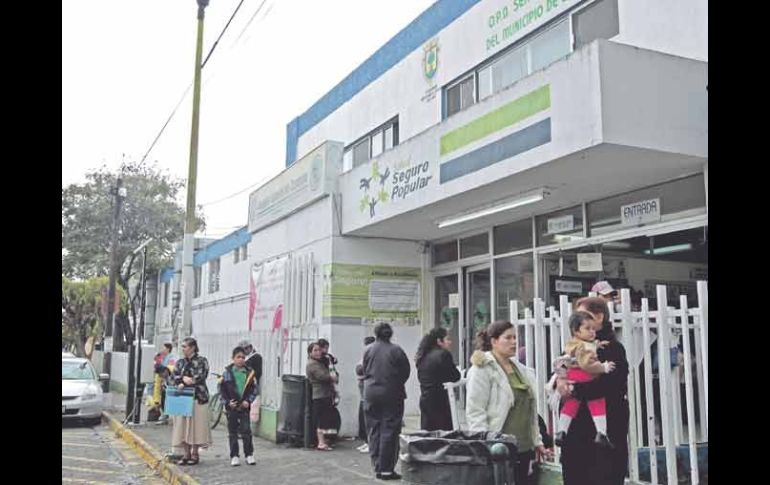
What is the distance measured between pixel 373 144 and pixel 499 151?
776 centimetres

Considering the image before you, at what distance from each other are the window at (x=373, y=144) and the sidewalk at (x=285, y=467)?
236 inches

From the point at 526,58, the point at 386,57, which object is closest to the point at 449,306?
the point at 526,58

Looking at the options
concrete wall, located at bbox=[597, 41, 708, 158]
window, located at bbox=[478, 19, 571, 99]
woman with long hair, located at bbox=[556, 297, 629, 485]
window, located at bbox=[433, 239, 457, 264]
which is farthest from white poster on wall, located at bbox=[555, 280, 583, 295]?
woman with long hair, located at bbox=[556, 297, 629, 485]

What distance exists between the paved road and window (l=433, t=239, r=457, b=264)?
212 inches

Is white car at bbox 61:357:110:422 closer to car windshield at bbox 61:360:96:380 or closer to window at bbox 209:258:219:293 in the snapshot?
car windshield at bbox 61:360:96:380

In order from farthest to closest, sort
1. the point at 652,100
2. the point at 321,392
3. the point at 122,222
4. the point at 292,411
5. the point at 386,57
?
the point at 122,222
the point at 386,57
the point at 292,411
the point at 321,392
the point at 652,100

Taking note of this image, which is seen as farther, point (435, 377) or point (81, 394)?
point (81, 394)

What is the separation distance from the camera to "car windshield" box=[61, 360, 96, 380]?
14867 mm

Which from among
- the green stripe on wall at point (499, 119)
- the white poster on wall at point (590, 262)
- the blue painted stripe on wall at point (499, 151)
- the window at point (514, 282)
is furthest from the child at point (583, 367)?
the window at point (514, 282)

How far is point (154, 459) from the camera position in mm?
9781

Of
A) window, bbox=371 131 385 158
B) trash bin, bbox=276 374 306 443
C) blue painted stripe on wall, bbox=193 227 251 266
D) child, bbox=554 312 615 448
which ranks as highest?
window, bbox=371 131 385 158

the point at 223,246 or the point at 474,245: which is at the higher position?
the point at 223,246

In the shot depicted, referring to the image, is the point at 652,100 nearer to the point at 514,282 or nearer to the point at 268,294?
the point at 514,282

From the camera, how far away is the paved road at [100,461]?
8.92 meters
